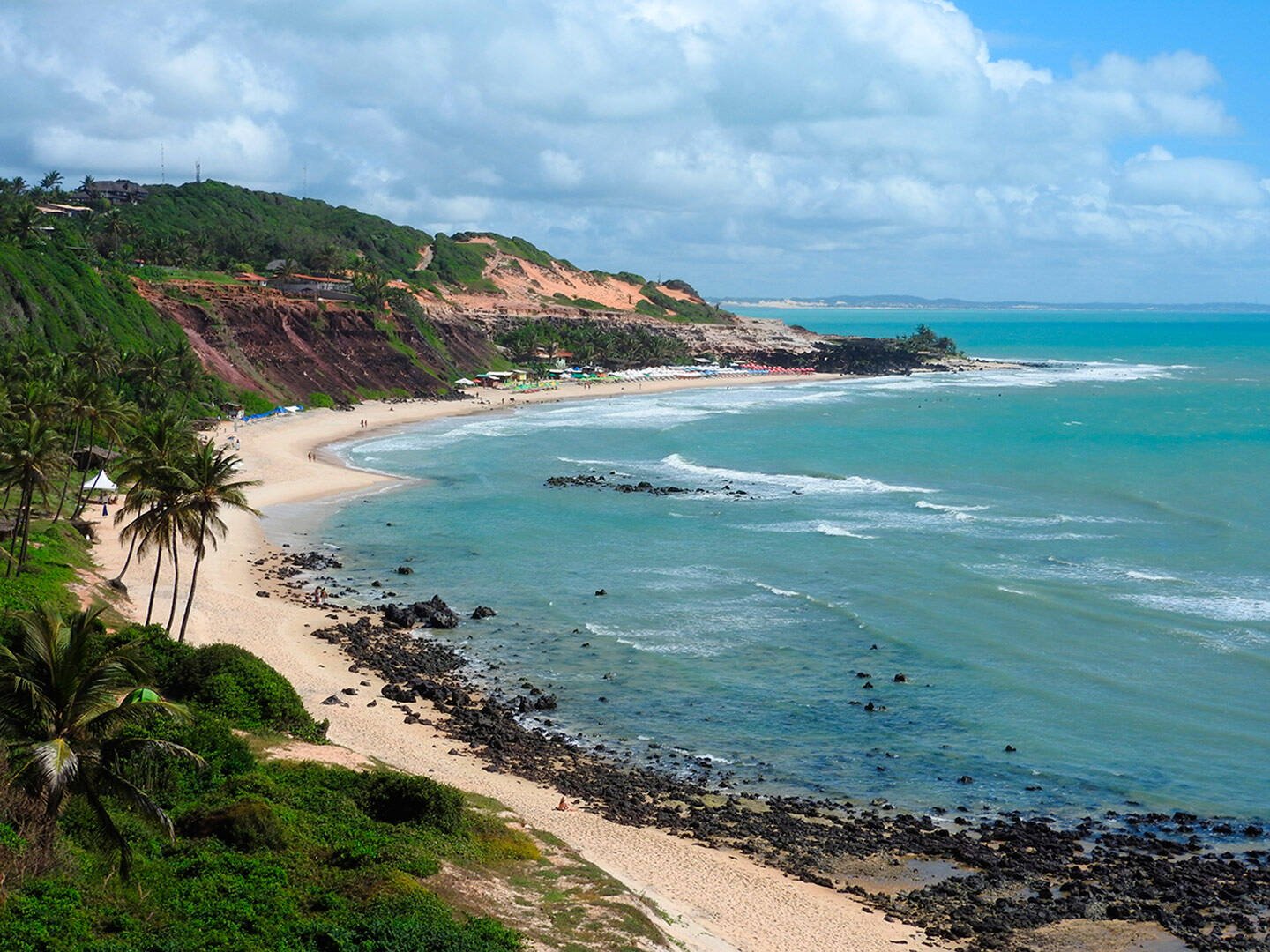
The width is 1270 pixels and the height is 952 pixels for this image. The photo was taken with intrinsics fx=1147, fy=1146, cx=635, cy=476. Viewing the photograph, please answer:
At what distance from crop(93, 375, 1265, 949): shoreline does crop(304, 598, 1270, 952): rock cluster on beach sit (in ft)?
0.21

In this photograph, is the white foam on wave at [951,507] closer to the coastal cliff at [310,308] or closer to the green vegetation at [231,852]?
the green vegetation at [231,852]

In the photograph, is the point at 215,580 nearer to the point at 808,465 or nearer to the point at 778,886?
the point at 778,886

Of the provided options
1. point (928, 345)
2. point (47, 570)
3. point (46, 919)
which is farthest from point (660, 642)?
point (928, 345)

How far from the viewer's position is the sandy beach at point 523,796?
23109 millimetres

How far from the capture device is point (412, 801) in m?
23.5

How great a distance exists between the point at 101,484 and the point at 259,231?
12144 cm

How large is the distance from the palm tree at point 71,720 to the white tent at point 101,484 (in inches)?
1599

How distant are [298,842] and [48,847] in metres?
4.64

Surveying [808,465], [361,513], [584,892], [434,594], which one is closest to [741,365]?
[808,465]

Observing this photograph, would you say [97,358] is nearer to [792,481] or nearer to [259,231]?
[792,481]

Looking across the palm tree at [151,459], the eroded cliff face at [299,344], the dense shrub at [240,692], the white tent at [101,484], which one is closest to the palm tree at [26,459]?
the palm tree at [151,459]

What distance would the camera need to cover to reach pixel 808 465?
82812 mm

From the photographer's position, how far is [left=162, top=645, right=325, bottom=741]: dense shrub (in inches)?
1135

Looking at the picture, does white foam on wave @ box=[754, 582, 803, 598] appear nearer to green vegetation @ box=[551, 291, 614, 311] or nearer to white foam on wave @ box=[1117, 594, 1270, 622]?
white foam on wave @ box=[1117, 594, 1270, 622]
